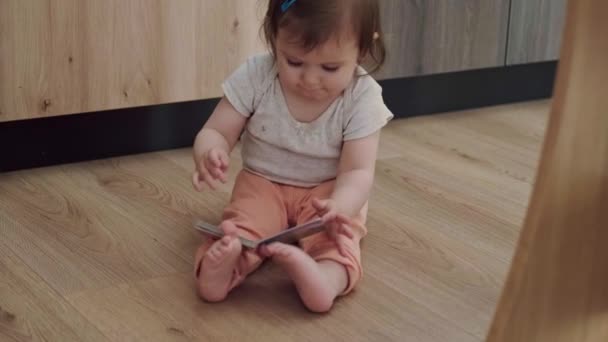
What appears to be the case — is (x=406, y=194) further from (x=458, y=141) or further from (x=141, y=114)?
(x=141, y=114)

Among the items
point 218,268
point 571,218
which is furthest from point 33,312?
point 571,218

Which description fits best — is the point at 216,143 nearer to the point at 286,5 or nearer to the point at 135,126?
the point at 286,5

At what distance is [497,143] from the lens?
2094 millimetres

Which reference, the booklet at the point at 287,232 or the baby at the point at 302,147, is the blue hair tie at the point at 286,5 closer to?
the baby at the point at 302,147

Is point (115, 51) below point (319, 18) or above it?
below

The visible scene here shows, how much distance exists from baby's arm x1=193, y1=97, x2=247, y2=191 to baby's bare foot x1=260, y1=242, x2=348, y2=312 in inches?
5.4

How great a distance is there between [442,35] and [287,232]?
0.99 meters

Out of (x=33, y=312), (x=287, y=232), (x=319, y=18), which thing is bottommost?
(x=33, y=312)

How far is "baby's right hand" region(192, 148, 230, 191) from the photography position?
1327 millimetres

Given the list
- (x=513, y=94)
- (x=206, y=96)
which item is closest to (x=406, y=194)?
(x=206, y=96)

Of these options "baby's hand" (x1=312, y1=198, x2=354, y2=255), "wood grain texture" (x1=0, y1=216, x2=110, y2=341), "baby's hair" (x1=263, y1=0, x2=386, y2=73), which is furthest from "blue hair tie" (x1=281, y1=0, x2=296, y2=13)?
"wood grain texture" (x1=0, y1=216, x2=110, y2=341)

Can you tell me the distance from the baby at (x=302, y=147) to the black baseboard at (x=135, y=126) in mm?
427

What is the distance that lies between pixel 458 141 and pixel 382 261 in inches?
27.7

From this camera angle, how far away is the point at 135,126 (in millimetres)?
1908
